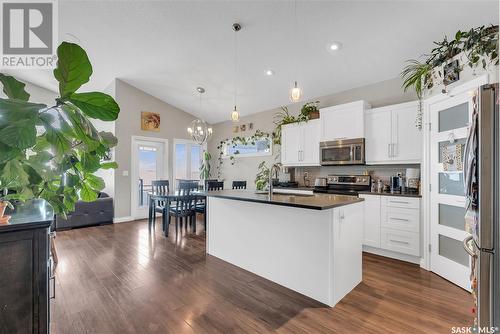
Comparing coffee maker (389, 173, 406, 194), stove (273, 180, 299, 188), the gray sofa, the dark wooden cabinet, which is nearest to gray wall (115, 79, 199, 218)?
the gray sofa

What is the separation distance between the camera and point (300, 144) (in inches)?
188

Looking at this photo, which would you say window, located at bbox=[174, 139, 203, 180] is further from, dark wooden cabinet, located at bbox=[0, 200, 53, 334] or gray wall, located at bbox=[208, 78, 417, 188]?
dark wooden cabinet, located at bbox=[0, 200, 53, 334]

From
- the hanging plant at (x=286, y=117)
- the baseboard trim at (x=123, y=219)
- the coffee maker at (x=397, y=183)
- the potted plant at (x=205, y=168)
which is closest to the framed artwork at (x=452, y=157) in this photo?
the coffee maker at (x=397, y=183)

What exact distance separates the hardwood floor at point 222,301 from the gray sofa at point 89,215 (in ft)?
6.30

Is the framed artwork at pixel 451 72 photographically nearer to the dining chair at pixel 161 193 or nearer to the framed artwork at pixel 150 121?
the dining chair at pixel 161 193

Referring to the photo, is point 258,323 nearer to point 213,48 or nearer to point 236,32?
point 236,32

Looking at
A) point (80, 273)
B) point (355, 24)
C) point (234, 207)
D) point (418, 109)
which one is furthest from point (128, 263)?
point (418, 109)

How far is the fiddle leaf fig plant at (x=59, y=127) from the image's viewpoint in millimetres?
476

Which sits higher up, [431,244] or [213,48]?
[213,48]

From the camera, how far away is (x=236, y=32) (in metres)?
3.46

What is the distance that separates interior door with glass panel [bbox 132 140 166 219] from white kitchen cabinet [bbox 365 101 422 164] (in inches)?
198

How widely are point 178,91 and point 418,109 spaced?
4826 millimetres

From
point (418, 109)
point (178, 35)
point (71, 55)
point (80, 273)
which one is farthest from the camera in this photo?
point (178, 35)

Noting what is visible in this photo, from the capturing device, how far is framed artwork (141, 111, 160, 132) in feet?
19.7
